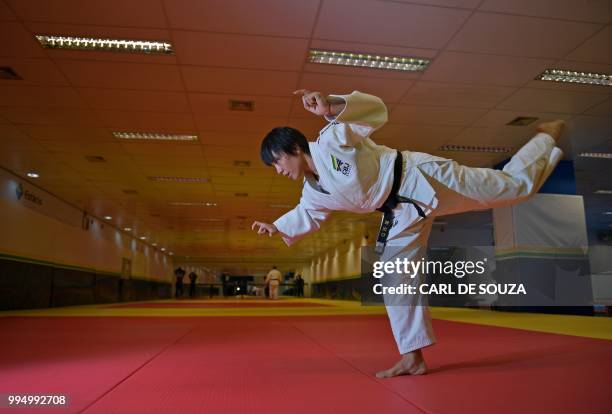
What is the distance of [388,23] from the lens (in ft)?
13.3

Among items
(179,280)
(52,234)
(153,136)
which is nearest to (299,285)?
(179,280)

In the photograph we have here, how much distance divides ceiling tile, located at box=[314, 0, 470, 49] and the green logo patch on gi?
94.8 inches

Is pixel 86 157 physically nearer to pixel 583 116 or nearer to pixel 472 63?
pixel 472 63

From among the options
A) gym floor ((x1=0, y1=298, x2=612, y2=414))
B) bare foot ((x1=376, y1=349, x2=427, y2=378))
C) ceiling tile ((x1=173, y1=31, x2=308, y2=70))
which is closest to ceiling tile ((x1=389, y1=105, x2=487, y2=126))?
ceiling tile ((x1=173, y1=31, x2=308, y2=70))

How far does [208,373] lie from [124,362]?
0.58m

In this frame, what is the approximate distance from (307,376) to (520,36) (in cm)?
392

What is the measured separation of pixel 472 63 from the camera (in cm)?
471

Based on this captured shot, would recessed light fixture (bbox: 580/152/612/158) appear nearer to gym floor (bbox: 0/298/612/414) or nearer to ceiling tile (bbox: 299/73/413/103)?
ceiling tile (bbox: 299/73/413/103)

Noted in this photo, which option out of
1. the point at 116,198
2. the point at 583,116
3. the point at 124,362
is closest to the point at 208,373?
the point at 124,362

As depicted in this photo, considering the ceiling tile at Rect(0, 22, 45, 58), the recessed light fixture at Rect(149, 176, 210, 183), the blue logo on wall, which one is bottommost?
the blue logo on wall

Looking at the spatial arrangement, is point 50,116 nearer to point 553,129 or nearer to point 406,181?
point 406,181

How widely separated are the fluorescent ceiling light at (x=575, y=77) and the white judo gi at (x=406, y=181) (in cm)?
357

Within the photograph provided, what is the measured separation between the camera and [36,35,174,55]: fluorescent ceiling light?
431 cm

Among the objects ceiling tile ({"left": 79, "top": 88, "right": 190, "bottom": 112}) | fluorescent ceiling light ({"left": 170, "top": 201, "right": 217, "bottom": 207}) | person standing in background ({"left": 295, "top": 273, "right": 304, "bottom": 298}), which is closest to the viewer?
ceiling tile ({"left": 79, "top": 88, "right": 190, "bottom": 112})
